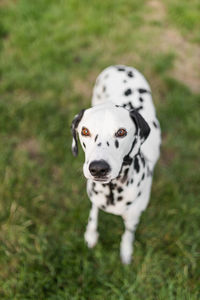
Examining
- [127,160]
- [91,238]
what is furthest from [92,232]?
[127,160]

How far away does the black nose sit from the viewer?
1.83m

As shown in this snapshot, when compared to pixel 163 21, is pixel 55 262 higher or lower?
lower

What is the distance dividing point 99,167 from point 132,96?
4.75 ft

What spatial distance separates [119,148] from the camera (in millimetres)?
1974

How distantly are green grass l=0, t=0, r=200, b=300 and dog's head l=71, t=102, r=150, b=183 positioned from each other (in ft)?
4.95

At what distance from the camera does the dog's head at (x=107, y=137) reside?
6.12 feet

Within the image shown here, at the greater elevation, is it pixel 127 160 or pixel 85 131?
pixel 85 131

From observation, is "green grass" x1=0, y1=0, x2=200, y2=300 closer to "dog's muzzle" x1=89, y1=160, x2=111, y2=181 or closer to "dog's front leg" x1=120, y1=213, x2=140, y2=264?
"dog's front leg" x1=120, y1=213, x2=140, y2=264

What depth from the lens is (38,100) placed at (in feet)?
14.8

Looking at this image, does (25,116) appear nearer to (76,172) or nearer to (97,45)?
(76,172)

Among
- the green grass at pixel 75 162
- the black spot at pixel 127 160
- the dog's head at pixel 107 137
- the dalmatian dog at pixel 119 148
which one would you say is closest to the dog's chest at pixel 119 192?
the dalmatian dog at pixel 119 148

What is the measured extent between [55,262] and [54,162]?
4.67 ft

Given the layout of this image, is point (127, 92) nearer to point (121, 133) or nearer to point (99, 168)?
point (121, 133)

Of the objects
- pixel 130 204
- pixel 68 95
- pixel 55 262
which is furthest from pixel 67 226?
pixel 68 95
